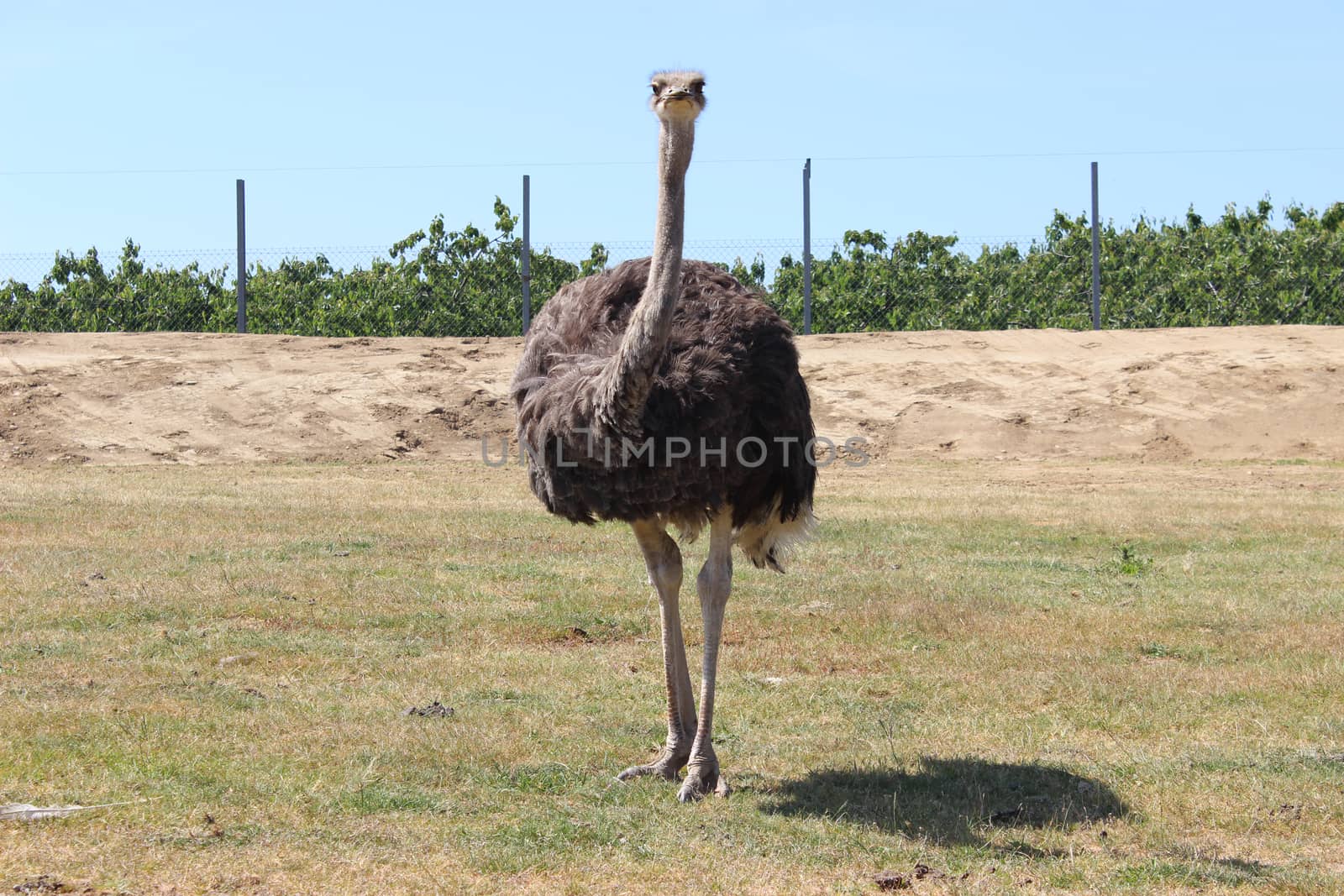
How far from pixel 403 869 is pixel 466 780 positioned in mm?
922

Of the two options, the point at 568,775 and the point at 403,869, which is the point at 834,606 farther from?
the point at 403,869

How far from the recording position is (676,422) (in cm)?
522

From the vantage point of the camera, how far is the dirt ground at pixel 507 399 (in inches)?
667

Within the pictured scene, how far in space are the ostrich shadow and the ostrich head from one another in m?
2.26

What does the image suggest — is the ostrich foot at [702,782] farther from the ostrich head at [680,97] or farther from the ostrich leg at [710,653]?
the ostrich head at [680,97]

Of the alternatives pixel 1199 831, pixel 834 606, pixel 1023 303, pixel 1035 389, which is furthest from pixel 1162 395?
pixel 1199 831

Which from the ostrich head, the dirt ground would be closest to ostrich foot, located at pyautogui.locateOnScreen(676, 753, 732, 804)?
the ostrich head

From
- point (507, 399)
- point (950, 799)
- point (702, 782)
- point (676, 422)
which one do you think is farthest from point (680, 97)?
point (507, 399)

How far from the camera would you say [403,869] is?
14.9ft

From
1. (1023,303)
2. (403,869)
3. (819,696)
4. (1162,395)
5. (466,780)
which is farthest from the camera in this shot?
(1023,303)

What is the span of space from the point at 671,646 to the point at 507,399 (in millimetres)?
10338

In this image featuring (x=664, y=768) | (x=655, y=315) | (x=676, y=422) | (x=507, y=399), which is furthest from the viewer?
(x=507, y=399)

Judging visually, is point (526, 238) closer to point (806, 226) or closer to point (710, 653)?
point (806, 226)

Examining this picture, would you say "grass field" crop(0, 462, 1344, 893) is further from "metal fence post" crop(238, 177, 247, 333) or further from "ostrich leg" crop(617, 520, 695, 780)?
"metal fence post" crop(238, 177, 247, 333)
